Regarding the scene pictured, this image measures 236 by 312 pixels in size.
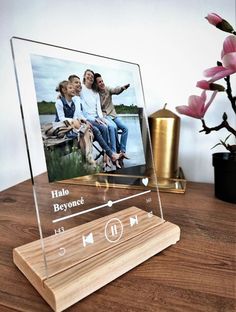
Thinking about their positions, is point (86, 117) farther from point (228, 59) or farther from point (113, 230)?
point (228, 59)

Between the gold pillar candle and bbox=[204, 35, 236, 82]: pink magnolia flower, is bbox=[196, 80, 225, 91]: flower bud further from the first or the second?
the gold pillar candle

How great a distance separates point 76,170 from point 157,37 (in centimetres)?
63

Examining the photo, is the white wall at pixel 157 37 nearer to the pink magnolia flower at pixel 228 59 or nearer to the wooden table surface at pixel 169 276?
the pink magnolia flower at pixel 228 59

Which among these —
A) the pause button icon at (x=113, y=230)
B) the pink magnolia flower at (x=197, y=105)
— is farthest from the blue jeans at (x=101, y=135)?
the pink magnolia flower at (x=197, y=105)

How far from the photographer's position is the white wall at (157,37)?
31.2 inches

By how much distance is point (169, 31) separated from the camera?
0.82 meters

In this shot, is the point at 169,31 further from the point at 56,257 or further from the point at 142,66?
the point at 56,257

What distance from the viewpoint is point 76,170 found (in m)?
0.43

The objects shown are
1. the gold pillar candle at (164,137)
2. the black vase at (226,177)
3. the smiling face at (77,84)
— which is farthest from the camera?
the gold pillar candle at (164,137)

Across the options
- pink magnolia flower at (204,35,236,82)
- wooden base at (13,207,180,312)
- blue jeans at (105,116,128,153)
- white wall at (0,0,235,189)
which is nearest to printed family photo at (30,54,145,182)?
blue jeans at (105,116,128,153)

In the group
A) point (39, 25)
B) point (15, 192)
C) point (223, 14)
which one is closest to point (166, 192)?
point (15, 192)

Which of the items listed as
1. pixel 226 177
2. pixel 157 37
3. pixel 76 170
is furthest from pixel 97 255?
pixel 157 37

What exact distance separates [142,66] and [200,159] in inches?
15.5

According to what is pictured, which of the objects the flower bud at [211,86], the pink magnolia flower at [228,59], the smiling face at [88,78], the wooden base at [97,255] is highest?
the pink magnolia flower at [228,59]
